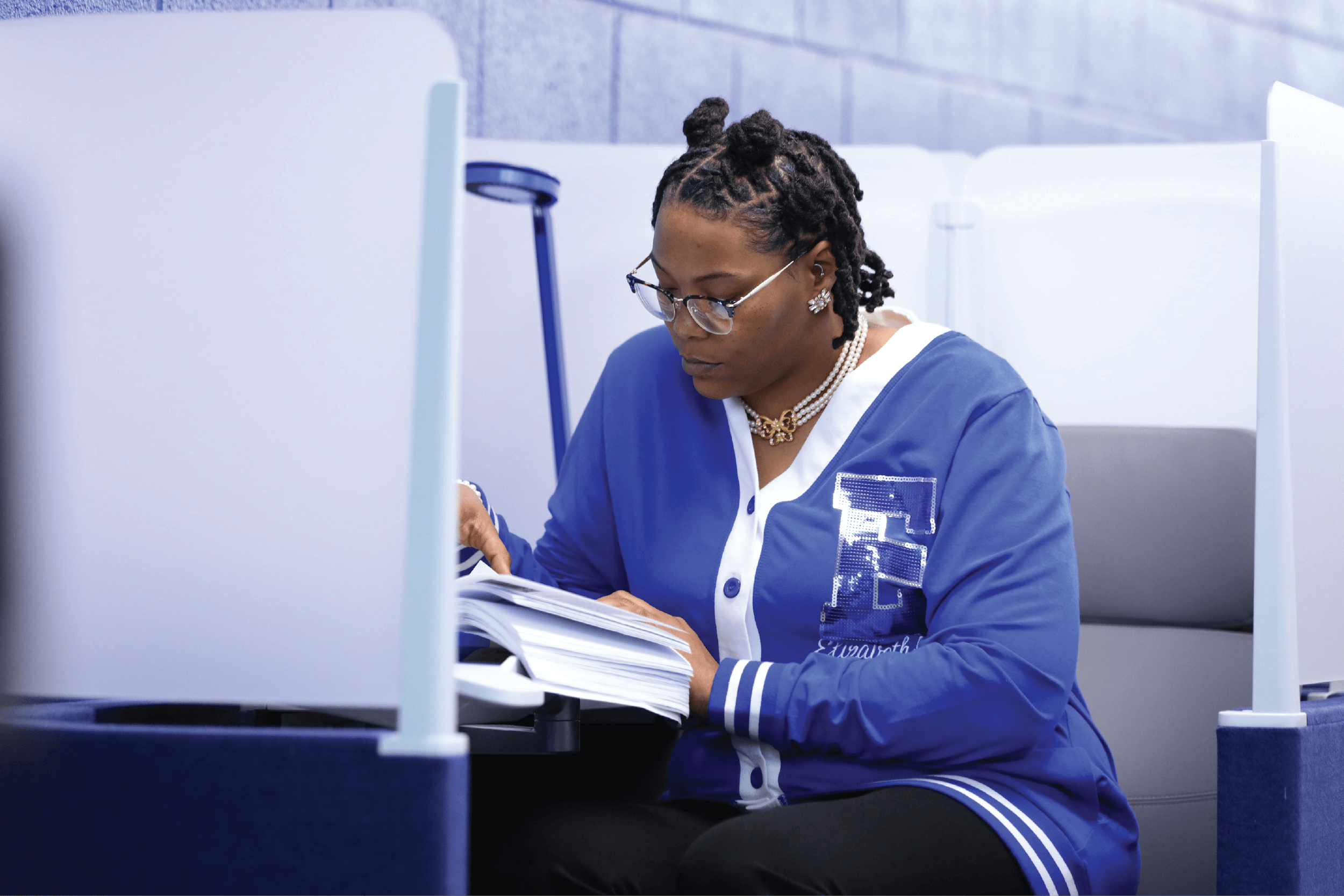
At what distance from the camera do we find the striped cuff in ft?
3.23

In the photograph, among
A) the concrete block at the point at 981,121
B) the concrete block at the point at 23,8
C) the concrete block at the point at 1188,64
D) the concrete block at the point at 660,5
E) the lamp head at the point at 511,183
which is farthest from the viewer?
the concrete block at the point at 1188,64

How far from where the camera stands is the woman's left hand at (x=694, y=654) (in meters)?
1.00

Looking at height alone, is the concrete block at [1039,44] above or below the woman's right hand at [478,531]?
above

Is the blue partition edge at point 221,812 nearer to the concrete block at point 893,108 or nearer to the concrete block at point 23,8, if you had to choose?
the concrete block at point 23,8

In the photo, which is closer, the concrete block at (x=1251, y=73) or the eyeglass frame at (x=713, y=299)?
the eyeglass frame at (x=713, y=299)

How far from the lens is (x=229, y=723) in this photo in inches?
36.5

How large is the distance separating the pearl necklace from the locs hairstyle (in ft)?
0.07

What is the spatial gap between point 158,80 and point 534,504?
1148 mm

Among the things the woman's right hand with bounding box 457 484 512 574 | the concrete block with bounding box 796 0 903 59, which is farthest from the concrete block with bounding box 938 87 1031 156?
the woman's right hand with bounding box 457 484 512 574

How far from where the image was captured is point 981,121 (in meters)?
2.61

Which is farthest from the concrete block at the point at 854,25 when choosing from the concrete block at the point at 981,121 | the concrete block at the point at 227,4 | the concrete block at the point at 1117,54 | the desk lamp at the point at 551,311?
the concrete block at the point at 227,4

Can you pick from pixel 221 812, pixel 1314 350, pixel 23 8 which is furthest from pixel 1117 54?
pixel 221 812

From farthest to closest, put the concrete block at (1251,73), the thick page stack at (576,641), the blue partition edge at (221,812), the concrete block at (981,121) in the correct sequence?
the concrete block at (1251,73)
the concrete block at (981,121)
the thick page stack at (576,641)
the blue partition edge at (221,812)

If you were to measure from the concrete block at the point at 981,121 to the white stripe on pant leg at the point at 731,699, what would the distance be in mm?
1850
